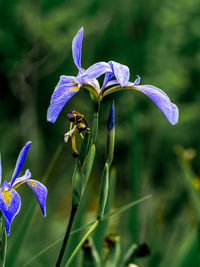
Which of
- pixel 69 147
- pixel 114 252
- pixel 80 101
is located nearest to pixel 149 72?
pixel 80 101

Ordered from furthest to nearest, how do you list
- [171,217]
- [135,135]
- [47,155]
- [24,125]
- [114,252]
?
[47,155]
[24,125]
[135,135]
[171,217]
[114,252]

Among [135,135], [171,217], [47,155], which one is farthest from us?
[47,155]

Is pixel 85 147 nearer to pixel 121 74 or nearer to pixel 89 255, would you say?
pixel 121 74

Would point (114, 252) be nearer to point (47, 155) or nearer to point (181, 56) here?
point (47, 155)

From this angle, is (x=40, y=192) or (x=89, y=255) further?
(x=89, y=255)

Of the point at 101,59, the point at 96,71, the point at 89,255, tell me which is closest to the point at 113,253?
the point at 89,255

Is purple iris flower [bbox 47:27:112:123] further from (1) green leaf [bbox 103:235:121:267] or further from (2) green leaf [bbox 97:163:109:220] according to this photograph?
(1) green leaf [bbox 103:235:121:267]

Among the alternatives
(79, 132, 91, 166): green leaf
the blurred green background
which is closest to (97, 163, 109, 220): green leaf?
(79, 132, 91, 166): green leaf
